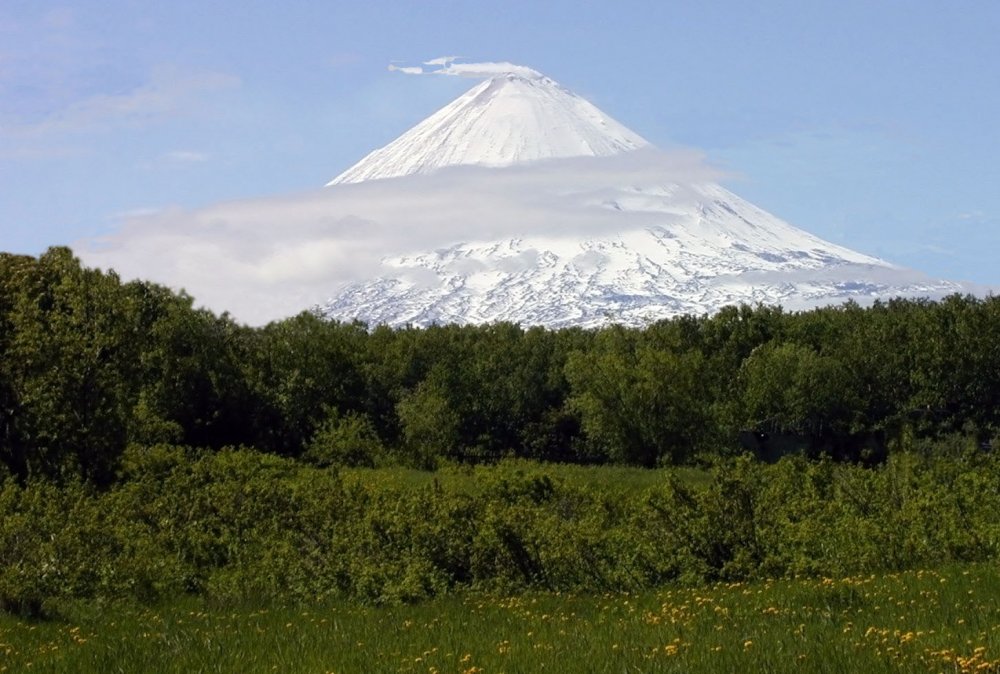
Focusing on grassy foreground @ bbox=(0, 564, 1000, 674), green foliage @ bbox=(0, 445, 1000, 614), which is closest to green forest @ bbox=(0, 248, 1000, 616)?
green foliage @ bbox=(0, 445, 1000, 614)

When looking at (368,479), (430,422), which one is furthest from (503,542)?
(430,422)

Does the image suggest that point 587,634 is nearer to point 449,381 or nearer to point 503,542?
point 503,542

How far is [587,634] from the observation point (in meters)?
11.4

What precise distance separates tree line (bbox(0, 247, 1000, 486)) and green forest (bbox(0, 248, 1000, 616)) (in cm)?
15

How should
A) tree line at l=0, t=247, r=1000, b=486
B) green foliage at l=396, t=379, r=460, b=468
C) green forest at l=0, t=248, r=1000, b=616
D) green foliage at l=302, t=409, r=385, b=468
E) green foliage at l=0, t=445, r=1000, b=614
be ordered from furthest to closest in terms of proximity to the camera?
1. green foliage at l=396, t=379, r=460, b=468
2. green foliage at l=302, t=409, r=385, b=468
3. tree line at l=0, t=247, r=1000, b=486
4. green forest at l=0, t=248, r=1000, b=616
5. green foliage at l=0, t=445, r=1000, b=614

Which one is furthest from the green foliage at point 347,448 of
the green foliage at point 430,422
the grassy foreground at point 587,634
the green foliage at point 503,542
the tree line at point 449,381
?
the grassy foreground at point 587,634

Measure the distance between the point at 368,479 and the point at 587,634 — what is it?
27438 millimetres

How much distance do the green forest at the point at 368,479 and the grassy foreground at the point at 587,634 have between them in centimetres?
218

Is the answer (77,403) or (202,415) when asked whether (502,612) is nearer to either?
(77,403)

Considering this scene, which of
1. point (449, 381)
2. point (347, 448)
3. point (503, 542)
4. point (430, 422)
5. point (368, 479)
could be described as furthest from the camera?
point (449, 381)

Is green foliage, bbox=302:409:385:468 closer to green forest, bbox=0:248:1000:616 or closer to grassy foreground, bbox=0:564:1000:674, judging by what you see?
green forest, bbox=0:248:1000:616

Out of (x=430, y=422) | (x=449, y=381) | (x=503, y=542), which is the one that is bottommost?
(x=430, y=422)

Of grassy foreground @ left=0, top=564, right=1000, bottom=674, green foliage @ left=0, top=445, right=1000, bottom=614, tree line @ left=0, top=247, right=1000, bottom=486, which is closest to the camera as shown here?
grassy foreground @ left=0, top=564, right=1000, bottom=674

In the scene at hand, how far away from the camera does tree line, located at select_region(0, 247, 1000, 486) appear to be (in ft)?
107
